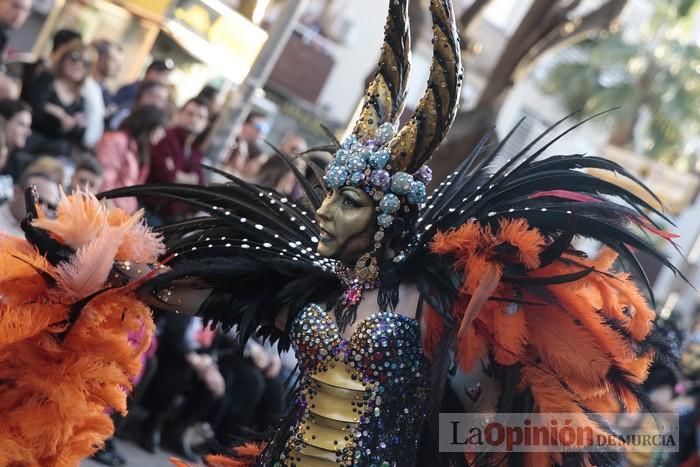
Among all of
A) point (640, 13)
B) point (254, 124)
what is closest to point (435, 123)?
point (254, 124)

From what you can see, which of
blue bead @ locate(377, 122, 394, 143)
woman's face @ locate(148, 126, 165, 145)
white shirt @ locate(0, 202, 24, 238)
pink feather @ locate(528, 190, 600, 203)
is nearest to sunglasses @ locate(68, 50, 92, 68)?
woman's face @ locate(148, 126, 165, 145)

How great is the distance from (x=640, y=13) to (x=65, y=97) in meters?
21.7

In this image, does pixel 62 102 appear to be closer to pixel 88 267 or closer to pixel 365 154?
pixel 88 267

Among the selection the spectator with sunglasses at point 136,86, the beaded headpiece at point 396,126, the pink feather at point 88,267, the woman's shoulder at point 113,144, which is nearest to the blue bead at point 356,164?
the beaded headpiece at point 396,126

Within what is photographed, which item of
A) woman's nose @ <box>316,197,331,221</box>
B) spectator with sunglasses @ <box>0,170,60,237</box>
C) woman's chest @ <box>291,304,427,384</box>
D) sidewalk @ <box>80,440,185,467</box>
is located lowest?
sidewalk @ <box>80,440,185,467</box>

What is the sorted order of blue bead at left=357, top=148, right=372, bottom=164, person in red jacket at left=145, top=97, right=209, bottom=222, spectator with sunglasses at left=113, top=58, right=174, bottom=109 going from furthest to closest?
spectator with sunglasses at left=113, top=58, right=174, bottom=109 < person in red jacket at left=145, top=97, right=209, bottom=222 < blue bead at left=357, top=148, right=372, bottom=164

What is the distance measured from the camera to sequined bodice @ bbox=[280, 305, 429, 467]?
2939mm

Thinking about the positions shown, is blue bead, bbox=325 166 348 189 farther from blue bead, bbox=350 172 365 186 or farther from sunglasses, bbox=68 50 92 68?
sunglasses, bbox=68 50 92 68

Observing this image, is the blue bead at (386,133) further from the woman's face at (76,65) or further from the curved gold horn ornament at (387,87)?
the woman's face at (76,65)

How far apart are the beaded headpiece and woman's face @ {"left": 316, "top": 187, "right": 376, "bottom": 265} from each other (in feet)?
0.09

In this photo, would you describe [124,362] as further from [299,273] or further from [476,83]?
[476,83]

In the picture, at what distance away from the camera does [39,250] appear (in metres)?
3.04

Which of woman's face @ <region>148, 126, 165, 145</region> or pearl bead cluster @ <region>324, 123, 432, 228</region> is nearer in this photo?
pearl bead cluster @ <region>324, 123, 432, 228</region>

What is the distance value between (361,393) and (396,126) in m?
0.81
